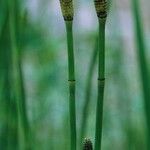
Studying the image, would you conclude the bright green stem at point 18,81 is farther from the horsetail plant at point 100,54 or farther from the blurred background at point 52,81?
the horsetail plant at point 100,54

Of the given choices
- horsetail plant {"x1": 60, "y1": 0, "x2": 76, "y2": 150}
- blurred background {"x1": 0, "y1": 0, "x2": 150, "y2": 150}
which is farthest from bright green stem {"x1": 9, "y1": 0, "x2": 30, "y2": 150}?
horsetail plant {"x1": 60, "y1": 0, "x2": 76, "y2": 150}

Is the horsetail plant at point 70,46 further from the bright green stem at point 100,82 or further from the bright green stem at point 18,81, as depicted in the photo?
the bright green stem at point 18,81

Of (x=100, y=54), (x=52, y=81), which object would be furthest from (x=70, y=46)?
(x=52, y=81)

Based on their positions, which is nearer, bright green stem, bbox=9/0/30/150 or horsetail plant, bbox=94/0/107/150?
horsetail plant, bbox=94/0/107/150

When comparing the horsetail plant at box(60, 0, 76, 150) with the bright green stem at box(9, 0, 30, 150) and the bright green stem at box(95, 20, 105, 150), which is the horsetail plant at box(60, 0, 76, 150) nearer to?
the bright green stem at box(95, 20, 105, 150)

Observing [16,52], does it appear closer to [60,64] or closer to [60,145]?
[60,145]

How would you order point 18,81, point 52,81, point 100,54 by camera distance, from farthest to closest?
point 52,81
point 18,81
point 100,54

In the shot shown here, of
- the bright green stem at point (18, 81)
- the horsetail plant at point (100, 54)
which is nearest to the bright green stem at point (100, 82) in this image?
the horsetail plant at point (100, 54)

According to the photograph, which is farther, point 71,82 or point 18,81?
point 18,81

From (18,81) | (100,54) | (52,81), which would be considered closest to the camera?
(100,54)

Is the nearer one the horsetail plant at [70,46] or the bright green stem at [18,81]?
the horsetail plant at [70,46]

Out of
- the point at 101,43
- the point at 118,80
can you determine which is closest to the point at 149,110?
the point at 101,43

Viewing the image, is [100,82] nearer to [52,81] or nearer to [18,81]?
[18,81]
